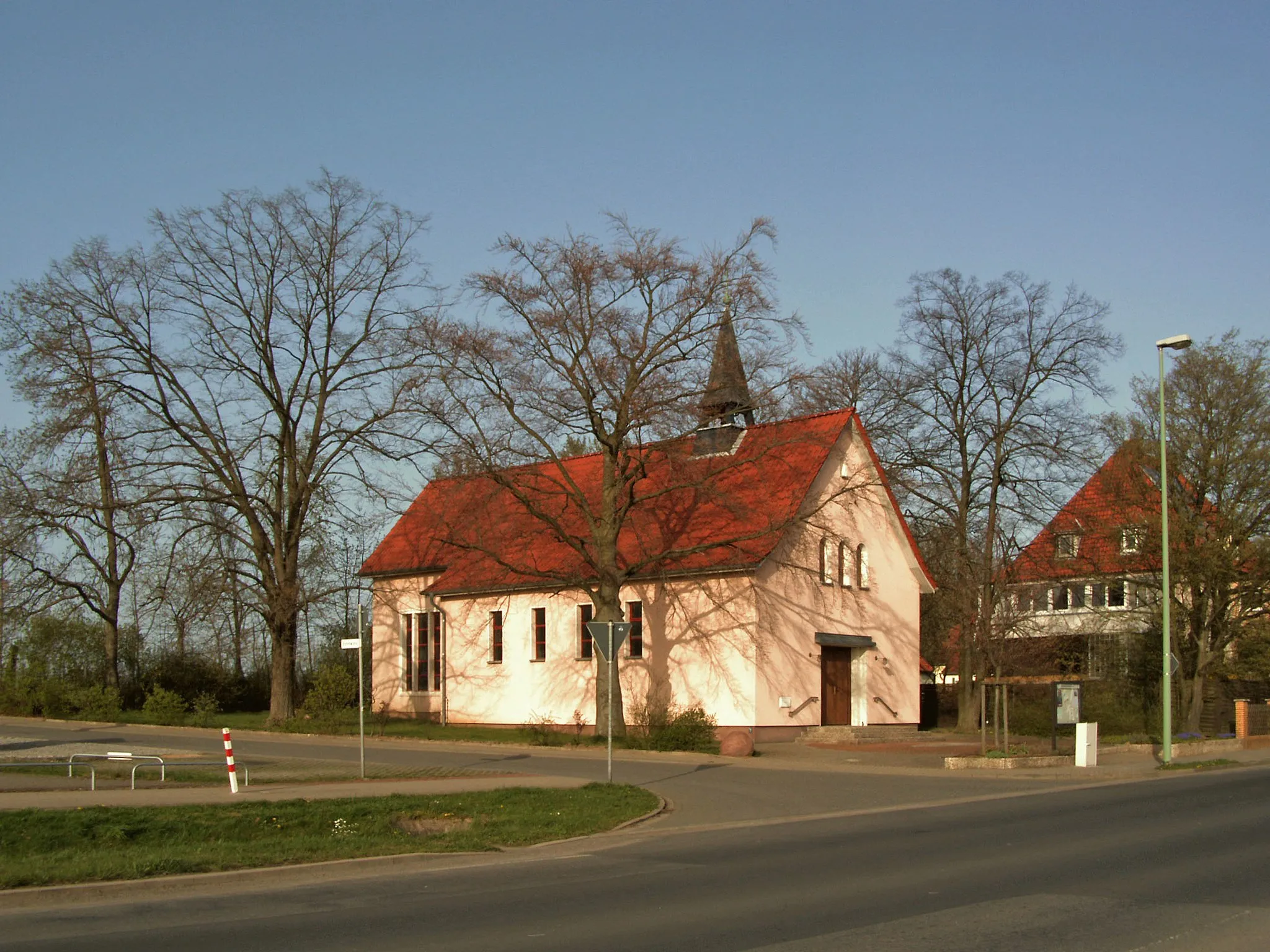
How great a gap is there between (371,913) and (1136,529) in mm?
32002

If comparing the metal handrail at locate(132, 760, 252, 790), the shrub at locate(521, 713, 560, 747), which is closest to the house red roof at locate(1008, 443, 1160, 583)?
the shrub at locate(521, 713, 560, 747)

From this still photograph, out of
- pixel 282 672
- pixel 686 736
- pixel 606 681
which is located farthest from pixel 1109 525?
pixel 282 672

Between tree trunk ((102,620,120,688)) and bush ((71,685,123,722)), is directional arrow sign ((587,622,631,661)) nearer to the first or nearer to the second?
bush ((71,685,123,722))

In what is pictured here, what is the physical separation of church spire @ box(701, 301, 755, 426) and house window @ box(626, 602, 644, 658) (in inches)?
262

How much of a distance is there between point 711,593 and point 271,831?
2084 centimetres

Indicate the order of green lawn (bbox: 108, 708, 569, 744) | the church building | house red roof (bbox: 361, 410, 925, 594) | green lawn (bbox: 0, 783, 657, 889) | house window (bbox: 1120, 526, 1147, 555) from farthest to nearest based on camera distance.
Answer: house window (bbox: 1120, 526, 1147, 555) < green lawn (bbox: 108, 708, 569, 744) < the church building < house red roof (bbox: 361, 410, 925, 594) < green lawn (bbox: 0, 783, 657, 889)

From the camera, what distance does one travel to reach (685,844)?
15234mm

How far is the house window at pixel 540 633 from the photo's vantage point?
131ft

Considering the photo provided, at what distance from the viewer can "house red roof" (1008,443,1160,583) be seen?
123 ft

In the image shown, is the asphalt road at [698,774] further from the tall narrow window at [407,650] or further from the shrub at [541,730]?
the tall narrow window at [407,650]

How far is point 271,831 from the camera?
48.3 ft

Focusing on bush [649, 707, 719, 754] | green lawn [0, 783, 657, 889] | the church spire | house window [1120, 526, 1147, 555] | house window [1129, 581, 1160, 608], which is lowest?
bush [649, 707, 719, 754]

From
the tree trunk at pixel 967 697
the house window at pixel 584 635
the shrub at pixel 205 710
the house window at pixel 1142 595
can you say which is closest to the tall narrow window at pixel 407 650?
the shrub at pixel 205 710

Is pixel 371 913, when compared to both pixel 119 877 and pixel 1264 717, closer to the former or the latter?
pixel 119 877
